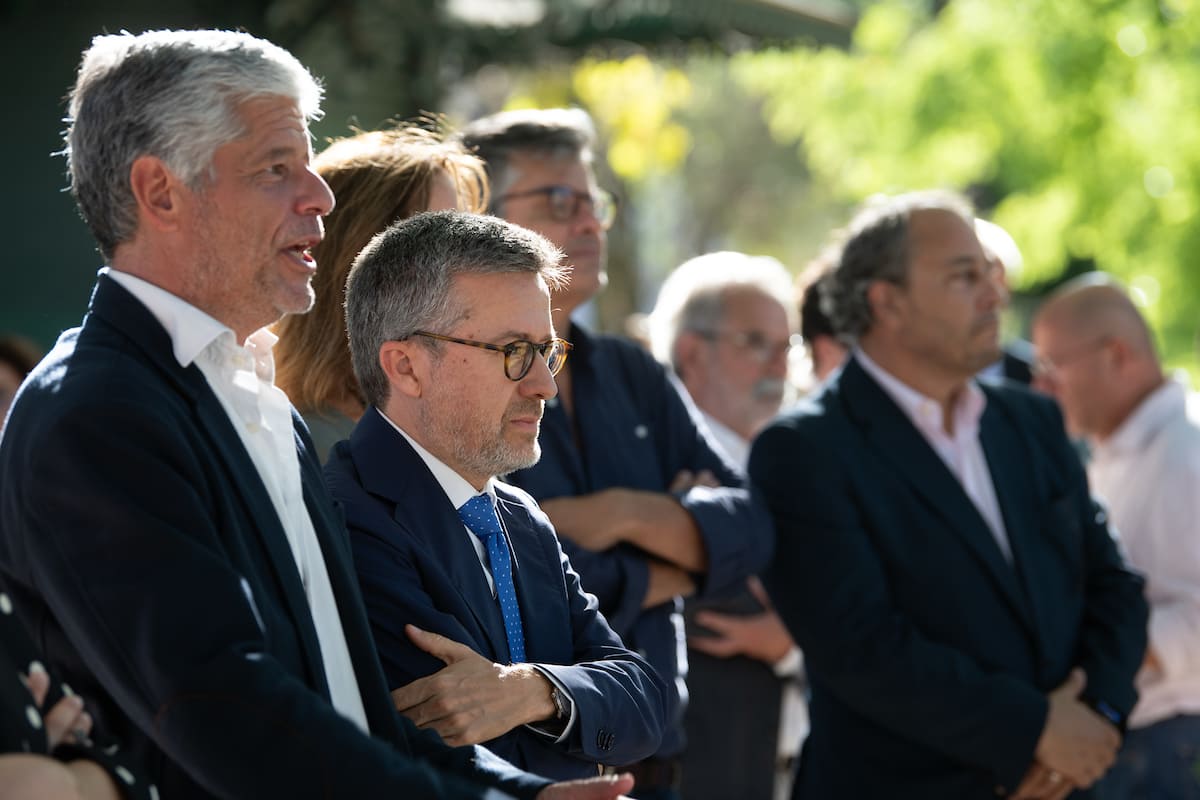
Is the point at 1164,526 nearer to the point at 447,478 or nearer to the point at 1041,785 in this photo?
the point at 1041,785

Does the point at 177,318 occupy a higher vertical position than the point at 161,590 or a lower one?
higher

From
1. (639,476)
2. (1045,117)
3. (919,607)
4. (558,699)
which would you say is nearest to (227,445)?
(558,699)

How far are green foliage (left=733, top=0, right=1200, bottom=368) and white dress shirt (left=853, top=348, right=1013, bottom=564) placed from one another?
18.9 feet

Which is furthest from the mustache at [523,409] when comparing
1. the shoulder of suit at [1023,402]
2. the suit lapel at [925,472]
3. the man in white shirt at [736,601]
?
the shoulder of suit at [1023,402]

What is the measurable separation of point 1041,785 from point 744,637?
3.50ft

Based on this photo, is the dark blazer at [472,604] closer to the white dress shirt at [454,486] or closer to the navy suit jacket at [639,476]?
the white dress shirt at [454,486]

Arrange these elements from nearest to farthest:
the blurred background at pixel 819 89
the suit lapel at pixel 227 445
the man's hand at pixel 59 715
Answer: the man's hand at pixel 59 715, the suit lapel at pixel 227 445, the blurred background at pixel 819 89

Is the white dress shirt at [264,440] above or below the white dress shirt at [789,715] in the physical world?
above

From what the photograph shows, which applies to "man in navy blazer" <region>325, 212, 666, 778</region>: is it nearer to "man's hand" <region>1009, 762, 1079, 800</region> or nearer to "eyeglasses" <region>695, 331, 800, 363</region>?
"man's hand" <region>1009, 762, 1079, 800</region>

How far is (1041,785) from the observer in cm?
412

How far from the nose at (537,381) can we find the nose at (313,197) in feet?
1.60

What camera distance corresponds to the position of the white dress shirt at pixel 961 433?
4.43 metres

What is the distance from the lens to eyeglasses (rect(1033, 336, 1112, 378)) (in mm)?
6027

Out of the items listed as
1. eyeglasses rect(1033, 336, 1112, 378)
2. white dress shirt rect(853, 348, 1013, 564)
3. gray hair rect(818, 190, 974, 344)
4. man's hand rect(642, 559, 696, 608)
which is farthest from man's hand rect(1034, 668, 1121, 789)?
eyeglasses rect(1033, 336, 1112, 378)
